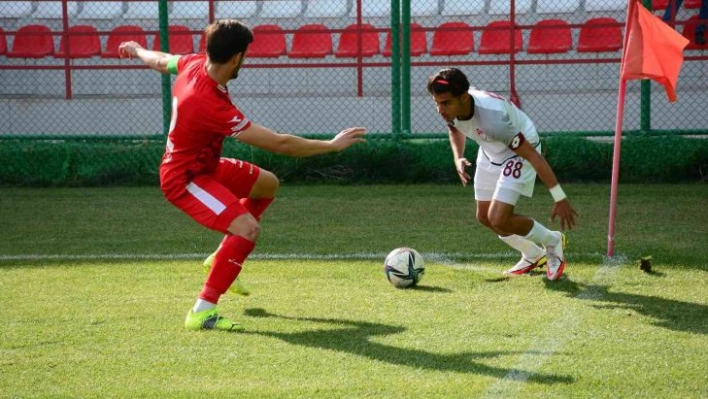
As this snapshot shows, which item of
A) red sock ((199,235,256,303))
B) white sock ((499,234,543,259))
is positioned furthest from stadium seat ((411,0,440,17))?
red sock ((199,235,256,303))

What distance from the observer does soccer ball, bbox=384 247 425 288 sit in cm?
626

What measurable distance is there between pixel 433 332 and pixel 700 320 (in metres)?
1.45

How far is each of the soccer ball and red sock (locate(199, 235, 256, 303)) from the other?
1139 mm

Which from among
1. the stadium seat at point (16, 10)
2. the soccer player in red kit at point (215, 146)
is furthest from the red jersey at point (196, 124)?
the stadium seat at point (16, 10)

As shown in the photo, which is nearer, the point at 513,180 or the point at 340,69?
the point at 513,180

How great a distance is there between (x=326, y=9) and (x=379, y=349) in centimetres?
1330

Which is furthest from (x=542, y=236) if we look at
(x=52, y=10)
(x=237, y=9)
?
(x=52, y=10)

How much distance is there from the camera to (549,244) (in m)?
6.53

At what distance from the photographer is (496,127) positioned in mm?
6266

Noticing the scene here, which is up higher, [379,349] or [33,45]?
[33,45]

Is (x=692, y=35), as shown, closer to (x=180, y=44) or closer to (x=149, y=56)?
(x=180, y=44)

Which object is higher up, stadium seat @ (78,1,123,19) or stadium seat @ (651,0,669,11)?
stadium seat @ (651,0,669,11)

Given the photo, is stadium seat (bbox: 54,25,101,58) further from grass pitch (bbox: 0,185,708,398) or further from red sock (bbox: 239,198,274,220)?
red sock (bbox: 239,198,274,220)

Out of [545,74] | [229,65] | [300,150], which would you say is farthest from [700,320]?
[545,74]
